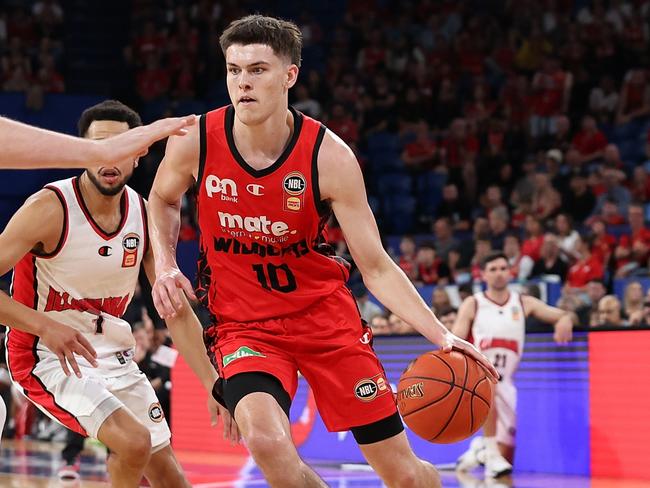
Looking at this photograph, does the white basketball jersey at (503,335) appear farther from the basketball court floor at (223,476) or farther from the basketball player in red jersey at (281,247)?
the basketball player in red jersey at (281,247)

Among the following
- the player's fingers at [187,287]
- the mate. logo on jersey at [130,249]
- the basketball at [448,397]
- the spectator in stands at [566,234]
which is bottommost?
the spectator in stands at [566,234]

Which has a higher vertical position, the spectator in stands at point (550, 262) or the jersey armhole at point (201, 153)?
the jersey armhole at point (201, 153)

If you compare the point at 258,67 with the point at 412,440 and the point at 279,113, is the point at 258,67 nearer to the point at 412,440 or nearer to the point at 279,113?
the point at 279,113

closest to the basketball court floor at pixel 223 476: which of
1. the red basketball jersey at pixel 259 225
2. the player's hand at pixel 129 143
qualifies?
the red basketball jersey at pixel 259 225

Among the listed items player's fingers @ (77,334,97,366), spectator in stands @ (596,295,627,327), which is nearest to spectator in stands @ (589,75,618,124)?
spectator in stands @ (596,295,627,327)

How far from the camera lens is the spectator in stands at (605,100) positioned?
47.0 ft

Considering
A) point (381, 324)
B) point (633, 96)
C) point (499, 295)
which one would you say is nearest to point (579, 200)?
point (633, 96)

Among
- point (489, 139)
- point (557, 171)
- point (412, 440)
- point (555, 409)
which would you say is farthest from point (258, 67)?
point (489, 139)

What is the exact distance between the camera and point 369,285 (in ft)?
15.4

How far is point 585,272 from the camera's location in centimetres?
1071

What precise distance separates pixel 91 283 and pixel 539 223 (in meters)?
7.07

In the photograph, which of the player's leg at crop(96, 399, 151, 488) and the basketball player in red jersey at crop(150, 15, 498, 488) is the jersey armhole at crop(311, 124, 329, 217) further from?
the player's leg at crop(96, 399, 151, 488)

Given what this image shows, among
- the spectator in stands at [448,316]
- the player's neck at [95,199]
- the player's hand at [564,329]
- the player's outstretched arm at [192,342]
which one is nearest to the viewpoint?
the player's outstretched arm at [192,342]

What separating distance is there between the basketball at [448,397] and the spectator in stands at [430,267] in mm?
7341
